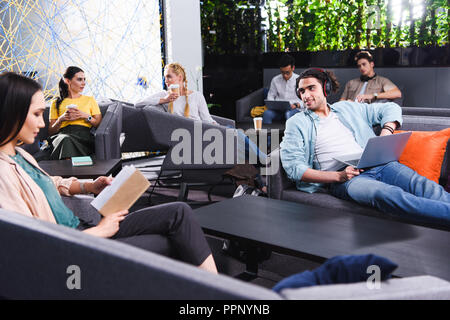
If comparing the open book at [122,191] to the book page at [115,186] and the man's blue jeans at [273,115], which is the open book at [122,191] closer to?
the book page at [115,186]

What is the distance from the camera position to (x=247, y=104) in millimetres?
Result: 6750

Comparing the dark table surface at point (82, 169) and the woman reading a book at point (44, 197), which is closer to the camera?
the woman reading a book at point (44, 197)

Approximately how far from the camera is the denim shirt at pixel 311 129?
9.84 feet

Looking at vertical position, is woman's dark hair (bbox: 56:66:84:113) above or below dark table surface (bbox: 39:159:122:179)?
above

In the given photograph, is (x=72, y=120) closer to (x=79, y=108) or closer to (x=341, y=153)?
(x=79, y=108)

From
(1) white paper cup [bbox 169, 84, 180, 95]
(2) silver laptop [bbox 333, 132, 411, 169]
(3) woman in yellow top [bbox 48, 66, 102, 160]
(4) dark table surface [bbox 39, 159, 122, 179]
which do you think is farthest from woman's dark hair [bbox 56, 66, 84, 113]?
(2) silver laptop [bbox 333, 132, 411, 169]

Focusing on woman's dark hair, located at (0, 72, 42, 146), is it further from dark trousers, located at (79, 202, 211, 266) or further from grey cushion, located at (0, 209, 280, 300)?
dark trousers, located at (79, 202, 211, 266)

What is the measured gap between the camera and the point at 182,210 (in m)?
2.06

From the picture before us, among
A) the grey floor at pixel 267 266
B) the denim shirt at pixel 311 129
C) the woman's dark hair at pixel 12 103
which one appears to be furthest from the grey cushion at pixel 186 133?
the woman's dark hair at pixel 12 103

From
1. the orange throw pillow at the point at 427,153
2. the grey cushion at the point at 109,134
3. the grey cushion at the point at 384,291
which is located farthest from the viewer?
the grey cushion at the point at 109,134

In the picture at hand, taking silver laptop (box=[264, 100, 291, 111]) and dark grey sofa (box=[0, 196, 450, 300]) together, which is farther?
silver laptop (box=[264, 100, 291, 111])

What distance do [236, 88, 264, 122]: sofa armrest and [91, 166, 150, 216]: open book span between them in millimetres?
4719

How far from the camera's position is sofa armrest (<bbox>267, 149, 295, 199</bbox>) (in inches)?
120

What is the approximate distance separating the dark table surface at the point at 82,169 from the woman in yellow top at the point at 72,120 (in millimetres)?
727
